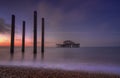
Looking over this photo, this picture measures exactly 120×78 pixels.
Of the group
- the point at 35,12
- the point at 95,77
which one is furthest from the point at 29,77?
the point at 35,12

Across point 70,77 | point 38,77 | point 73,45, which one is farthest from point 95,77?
point 73,45

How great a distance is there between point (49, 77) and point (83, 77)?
1.64m

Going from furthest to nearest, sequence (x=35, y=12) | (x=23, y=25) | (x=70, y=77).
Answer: (x=23, y=25)
(x=35, y=12)
(x=70, y=77)

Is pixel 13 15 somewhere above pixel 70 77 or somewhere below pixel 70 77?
above

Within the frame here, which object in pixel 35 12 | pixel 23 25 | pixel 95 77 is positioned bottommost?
pixel 95 77

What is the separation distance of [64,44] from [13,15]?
71.9 metres

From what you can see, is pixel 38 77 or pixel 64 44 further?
pixel 64 44

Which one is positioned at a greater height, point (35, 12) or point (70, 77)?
point (35, 12)

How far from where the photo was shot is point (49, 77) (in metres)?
5.70

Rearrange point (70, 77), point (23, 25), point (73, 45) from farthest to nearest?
point (73, 45)
point (23, 25)
point (70, 77)

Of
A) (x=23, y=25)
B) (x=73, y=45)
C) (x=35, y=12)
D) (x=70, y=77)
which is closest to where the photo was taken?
(x=70, y=77)

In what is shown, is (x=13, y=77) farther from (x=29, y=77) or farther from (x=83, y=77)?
(x=83, y=77)

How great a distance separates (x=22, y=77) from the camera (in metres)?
5.51

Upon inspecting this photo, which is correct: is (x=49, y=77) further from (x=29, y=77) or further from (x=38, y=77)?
(x=29, y=77)
